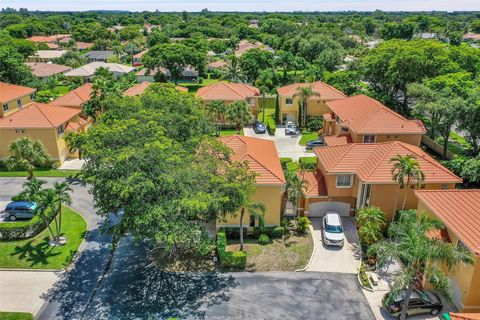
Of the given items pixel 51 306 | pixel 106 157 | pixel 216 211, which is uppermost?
pixel 106 157

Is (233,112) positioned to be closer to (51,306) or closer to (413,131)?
(413,131)

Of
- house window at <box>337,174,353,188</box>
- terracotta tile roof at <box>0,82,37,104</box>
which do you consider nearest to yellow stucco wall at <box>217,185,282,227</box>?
house window at <box>337,174,353,188</box>

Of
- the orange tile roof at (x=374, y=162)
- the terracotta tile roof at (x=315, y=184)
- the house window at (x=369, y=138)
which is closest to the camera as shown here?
the orange tile roof at (x=374, y=162)

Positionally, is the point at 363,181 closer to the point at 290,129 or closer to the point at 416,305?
the point at 416,305

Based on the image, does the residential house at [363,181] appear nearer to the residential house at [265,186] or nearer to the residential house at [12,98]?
the residential house at [265,186]

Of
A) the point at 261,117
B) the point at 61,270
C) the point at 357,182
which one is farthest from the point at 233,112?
the point at 61,270

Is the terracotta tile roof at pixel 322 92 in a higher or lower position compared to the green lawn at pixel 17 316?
higher

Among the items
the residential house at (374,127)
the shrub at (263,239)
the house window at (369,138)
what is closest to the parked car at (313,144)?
the residential house at (374,127)
